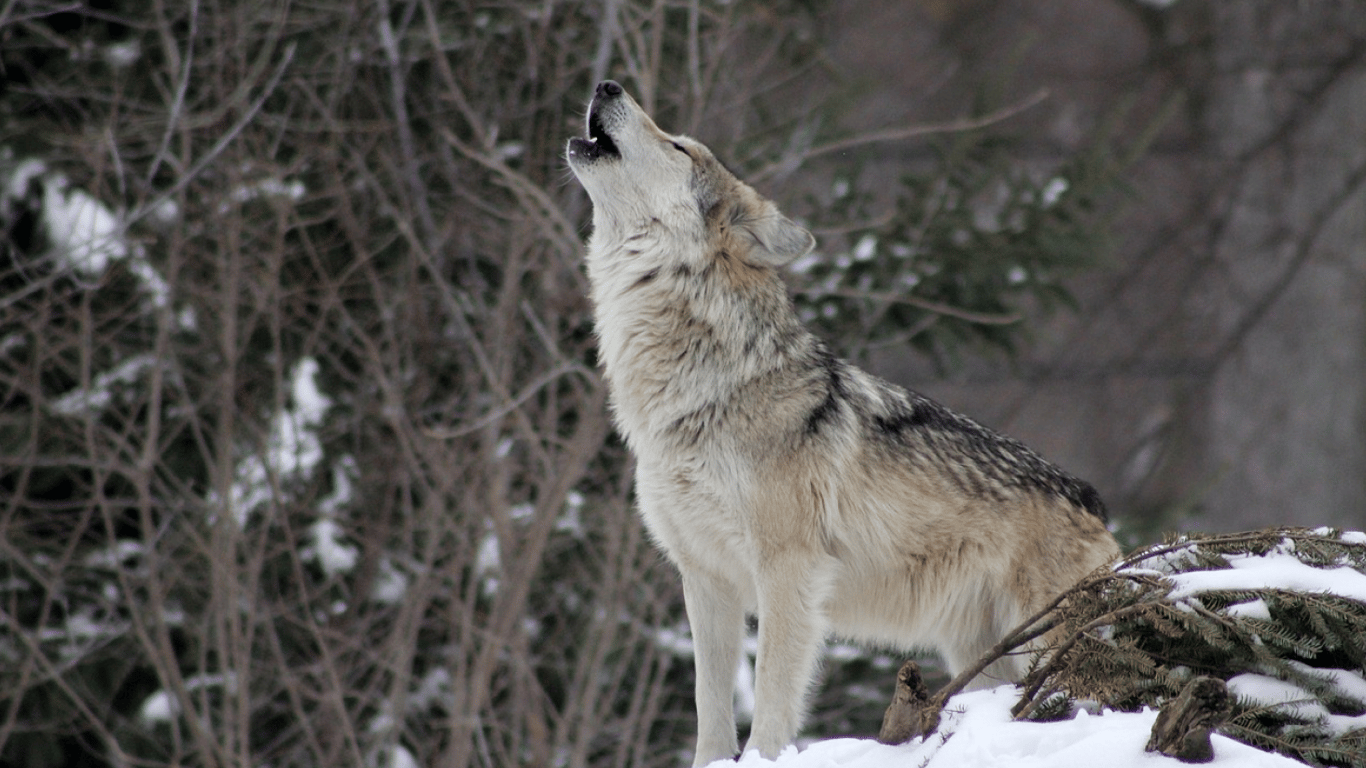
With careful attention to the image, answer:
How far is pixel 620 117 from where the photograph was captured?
4.54 metres

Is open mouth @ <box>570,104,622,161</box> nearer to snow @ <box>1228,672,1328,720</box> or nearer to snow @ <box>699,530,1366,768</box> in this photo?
snow @ <box>699,530,1366,768</box>

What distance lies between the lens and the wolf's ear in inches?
183

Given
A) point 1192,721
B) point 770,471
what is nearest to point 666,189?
point 770,471

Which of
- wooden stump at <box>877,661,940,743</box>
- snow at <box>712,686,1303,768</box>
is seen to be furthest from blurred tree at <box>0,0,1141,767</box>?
wooden stump at <box>877,661,940,743</box>

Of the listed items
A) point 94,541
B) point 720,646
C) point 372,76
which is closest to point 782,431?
point 720,646

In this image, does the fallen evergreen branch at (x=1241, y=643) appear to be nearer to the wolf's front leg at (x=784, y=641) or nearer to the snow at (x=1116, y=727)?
the snow at (x=1116, y=727)

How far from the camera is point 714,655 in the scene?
4.37 m

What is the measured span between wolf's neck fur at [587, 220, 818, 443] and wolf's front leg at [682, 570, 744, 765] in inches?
23.1

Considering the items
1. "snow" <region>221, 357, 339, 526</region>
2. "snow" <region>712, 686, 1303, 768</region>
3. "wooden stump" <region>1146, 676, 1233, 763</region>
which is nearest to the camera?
"wooden stump" <region>1146, 676, 1233, 763</region>

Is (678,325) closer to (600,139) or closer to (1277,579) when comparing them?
(600,139)

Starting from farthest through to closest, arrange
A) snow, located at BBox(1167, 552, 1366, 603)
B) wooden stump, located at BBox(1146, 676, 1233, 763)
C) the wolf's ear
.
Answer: the wolf's ear < snow, located at BBox(1167, 552, 1366, 603) < wooden stump, located at BBox(1146, 676, 1233, 763)

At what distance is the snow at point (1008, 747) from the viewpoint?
102 inches

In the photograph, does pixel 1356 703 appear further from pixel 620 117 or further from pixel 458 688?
pixel 458 688

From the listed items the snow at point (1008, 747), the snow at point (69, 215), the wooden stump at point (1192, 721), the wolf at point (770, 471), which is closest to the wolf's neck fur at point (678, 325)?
the wolf at point (770, 471)
